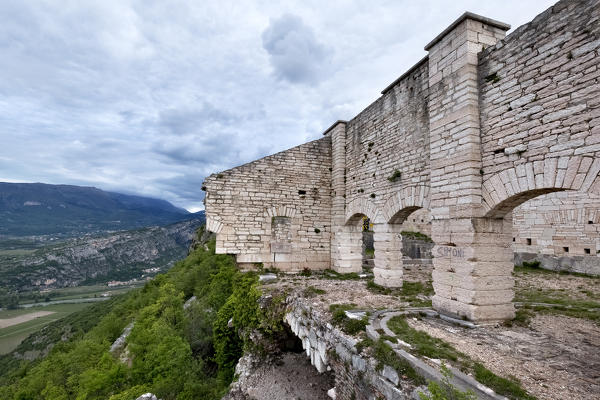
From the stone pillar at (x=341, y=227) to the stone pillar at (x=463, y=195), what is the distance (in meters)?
5.30

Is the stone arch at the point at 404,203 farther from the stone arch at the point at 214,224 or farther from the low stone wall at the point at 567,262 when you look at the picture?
the low stone wall at the point at 567,262

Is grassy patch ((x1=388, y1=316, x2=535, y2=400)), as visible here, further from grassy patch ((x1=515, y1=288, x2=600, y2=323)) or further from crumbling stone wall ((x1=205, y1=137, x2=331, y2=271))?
crumbling stone wall ((x1=205, y1=137, x2=331, y2=271))

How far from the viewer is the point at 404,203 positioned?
7652 millimetres

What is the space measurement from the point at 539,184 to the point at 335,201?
7600mm

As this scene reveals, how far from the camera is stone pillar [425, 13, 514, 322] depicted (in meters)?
5.20

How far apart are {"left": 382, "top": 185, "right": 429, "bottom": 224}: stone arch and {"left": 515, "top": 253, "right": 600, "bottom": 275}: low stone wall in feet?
26.7

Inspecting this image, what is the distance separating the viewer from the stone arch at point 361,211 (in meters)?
9.02

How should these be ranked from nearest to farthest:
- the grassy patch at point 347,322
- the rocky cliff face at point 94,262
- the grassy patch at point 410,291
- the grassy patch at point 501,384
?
the grassy patch at point 501,384, the grassy patch at point 347,322, the grassy patch at point 410,291, the rocky cliff face at point 94,262

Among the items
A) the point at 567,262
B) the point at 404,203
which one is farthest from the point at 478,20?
the point at 567,262

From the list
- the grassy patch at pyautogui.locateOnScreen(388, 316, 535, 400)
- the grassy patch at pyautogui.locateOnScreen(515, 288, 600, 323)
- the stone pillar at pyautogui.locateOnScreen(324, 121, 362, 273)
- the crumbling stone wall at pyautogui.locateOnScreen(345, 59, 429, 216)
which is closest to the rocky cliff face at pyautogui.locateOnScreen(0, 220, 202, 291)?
the stone pillar at pyautogui.locateOnScreen(324, 121, 362, 273)

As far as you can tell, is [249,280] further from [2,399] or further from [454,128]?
[2,399]

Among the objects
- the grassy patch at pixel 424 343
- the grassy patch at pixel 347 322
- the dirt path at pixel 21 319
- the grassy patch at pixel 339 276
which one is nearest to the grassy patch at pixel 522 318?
the grassy patch at pixel 424 343

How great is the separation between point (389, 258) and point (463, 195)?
3.47m

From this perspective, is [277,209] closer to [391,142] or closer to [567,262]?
[391,142]
